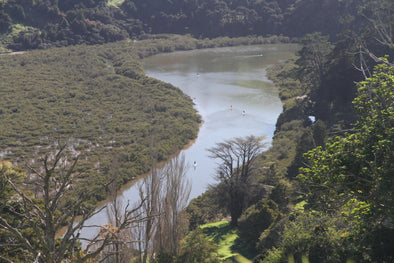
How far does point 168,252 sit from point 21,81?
2187 inches

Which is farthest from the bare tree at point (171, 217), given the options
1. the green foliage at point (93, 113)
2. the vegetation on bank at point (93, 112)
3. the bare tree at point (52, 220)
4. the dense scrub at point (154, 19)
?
the dense scrub at point (154, 19)

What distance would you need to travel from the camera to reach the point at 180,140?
4550 cm

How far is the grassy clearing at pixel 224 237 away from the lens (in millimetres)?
22031

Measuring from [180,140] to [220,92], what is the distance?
21.4 meters

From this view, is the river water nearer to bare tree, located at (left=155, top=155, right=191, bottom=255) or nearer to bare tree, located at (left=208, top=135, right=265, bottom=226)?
bare tree, located at (left=155, top=155, right=191, bottom=255)

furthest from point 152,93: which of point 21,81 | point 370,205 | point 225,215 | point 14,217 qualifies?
point 370,205

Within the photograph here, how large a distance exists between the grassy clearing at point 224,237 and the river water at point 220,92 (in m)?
5.76

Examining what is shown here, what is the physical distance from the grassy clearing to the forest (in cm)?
17

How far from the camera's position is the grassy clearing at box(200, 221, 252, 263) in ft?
72.3

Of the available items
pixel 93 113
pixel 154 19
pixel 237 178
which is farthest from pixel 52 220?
pixel 154 19

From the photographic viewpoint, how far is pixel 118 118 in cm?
5259

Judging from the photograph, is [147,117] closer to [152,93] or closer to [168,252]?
[152,93]

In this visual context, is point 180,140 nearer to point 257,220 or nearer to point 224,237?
point 224,237

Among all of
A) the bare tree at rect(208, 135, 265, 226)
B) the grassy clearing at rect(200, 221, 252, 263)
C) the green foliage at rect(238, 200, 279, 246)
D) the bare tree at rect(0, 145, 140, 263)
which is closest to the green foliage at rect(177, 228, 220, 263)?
the grassy clearing at rect(200, 221, 252, 263)
